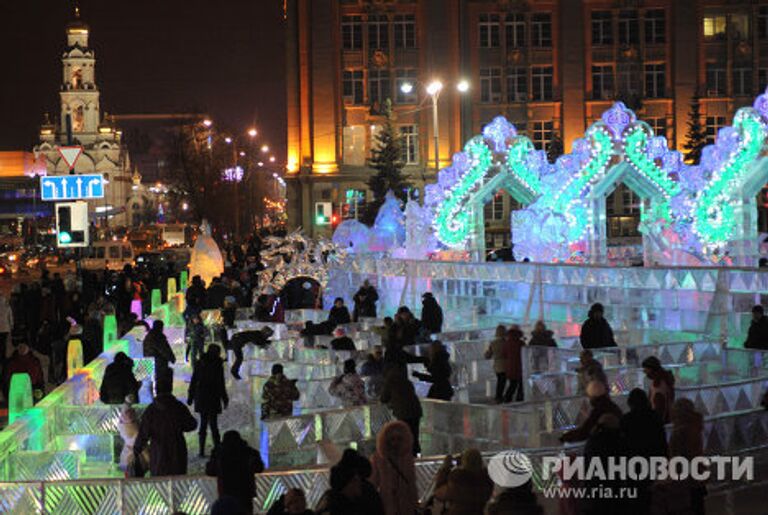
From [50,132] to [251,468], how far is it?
146 meters

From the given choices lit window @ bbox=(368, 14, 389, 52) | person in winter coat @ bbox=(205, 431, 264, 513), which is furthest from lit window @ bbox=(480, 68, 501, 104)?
person in winter coat @ bbox=(205, 431, 264, 513)

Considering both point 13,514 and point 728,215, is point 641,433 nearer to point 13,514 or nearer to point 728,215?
point 13,514

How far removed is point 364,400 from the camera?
15.1 metres

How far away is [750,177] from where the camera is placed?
27.5m

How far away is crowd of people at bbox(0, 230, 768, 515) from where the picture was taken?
8578 millimetres

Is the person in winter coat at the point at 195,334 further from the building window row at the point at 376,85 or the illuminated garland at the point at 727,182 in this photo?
the building window row at the point at 376,85

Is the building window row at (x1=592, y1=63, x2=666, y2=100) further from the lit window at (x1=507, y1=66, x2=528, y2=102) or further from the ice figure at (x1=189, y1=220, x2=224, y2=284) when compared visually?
the ice figure at (x1=189, y1=220, x2=224, y2=284)

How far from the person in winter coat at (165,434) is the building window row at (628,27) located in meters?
60.0

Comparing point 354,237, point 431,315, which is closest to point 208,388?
point 431,315

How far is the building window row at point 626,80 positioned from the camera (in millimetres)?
69062

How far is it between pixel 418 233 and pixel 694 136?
31908 millimetres

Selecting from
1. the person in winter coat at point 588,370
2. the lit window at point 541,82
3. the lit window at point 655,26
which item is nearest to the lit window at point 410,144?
the lit window at point 541,82

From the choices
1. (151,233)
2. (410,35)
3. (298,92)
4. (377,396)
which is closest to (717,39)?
(410,35)

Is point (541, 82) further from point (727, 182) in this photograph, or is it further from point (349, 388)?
point (349, 388)
